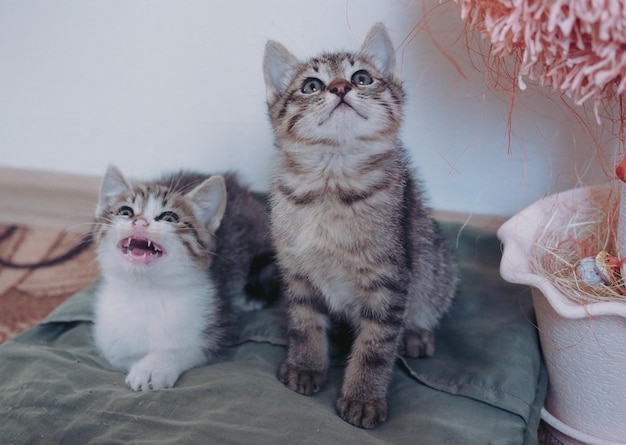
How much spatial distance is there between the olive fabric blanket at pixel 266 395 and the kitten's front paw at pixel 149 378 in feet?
0.06

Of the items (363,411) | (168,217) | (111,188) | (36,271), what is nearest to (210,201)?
(168,217)

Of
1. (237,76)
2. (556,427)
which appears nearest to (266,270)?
(237,76)

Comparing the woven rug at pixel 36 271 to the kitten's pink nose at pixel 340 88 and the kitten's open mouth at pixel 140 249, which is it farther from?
the kitten's pink nose at pixel 340 88

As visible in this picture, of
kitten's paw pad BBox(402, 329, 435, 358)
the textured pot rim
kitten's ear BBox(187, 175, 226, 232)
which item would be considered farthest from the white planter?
kitten's ear BBox(187, 175, 226, 232)

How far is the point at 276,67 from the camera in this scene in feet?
3.91

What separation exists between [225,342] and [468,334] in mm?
493

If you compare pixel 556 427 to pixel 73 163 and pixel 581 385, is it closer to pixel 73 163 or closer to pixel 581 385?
pixel 581 385

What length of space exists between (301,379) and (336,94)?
508 millimetres

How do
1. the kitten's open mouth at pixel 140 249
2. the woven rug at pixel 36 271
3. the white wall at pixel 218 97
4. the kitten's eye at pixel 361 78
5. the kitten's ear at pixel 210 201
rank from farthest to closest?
the woven rug at pixel 36 271 < the white wall at pixel 218 97 < the kitten's ear at pixel 210 201 < the kitten's open mouth at pixel 140 249 < the kitten's eye at pixel 361 78

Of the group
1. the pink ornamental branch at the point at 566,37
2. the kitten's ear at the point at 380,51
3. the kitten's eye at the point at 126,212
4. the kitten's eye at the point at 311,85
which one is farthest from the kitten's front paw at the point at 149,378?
the pink ornamental branch at the point at 566,37

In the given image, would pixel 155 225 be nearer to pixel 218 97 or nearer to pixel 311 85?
pixel 311 85

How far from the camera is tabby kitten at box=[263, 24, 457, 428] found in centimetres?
106

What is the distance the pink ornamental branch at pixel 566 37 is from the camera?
2.55 ft

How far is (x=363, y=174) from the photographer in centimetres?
108
